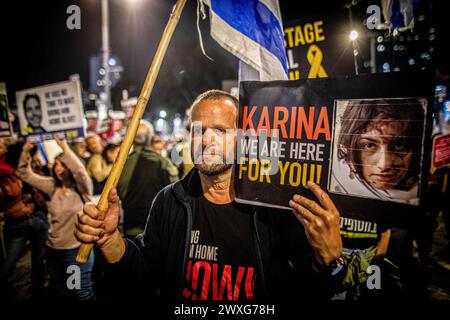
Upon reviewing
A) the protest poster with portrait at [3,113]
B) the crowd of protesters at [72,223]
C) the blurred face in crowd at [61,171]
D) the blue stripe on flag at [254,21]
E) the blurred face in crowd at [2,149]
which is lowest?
the crowd of protesters at [72,223]

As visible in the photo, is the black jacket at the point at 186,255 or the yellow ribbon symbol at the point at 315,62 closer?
the black jacket at the point at 186,255

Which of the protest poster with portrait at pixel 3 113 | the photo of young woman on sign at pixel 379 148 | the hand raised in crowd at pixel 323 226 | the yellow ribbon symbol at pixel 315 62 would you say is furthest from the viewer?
the protest poster with portrait at pixel 3 113

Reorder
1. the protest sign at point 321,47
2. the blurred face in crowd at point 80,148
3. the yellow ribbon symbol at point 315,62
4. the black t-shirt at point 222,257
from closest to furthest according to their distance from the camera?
1. the black t-shirt at point 222,257
2. the protest sign at point 321,47
3. the yellow ribbon symbol at point 315,62
4. the blurred face in crowd at point 80,148

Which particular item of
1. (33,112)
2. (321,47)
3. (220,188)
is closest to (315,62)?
(321,47)

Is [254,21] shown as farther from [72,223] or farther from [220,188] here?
[72,223]

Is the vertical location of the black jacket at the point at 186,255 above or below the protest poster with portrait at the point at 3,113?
below

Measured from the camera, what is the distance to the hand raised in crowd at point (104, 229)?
1.67 metres

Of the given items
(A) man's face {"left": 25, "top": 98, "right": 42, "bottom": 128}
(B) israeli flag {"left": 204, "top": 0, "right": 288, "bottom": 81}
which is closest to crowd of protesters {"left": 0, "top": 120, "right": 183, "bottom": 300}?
(A) man's face {"left": 25, "top": 98, "right": 42, "bottom": 128}

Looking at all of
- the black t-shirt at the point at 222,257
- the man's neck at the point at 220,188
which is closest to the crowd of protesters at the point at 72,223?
the black t-shirt at the point at 222,257

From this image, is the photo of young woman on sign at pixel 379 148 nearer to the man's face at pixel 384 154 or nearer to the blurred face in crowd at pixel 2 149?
the man's face at pixel 384 154

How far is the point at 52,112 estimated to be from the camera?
200 inches

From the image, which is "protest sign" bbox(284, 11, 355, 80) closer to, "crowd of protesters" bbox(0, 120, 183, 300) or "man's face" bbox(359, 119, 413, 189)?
"man's face" bbox(359, 119, 413, 189)

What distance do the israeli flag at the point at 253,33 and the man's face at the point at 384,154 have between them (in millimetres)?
884

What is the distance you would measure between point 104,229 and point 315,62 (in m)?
3.37
